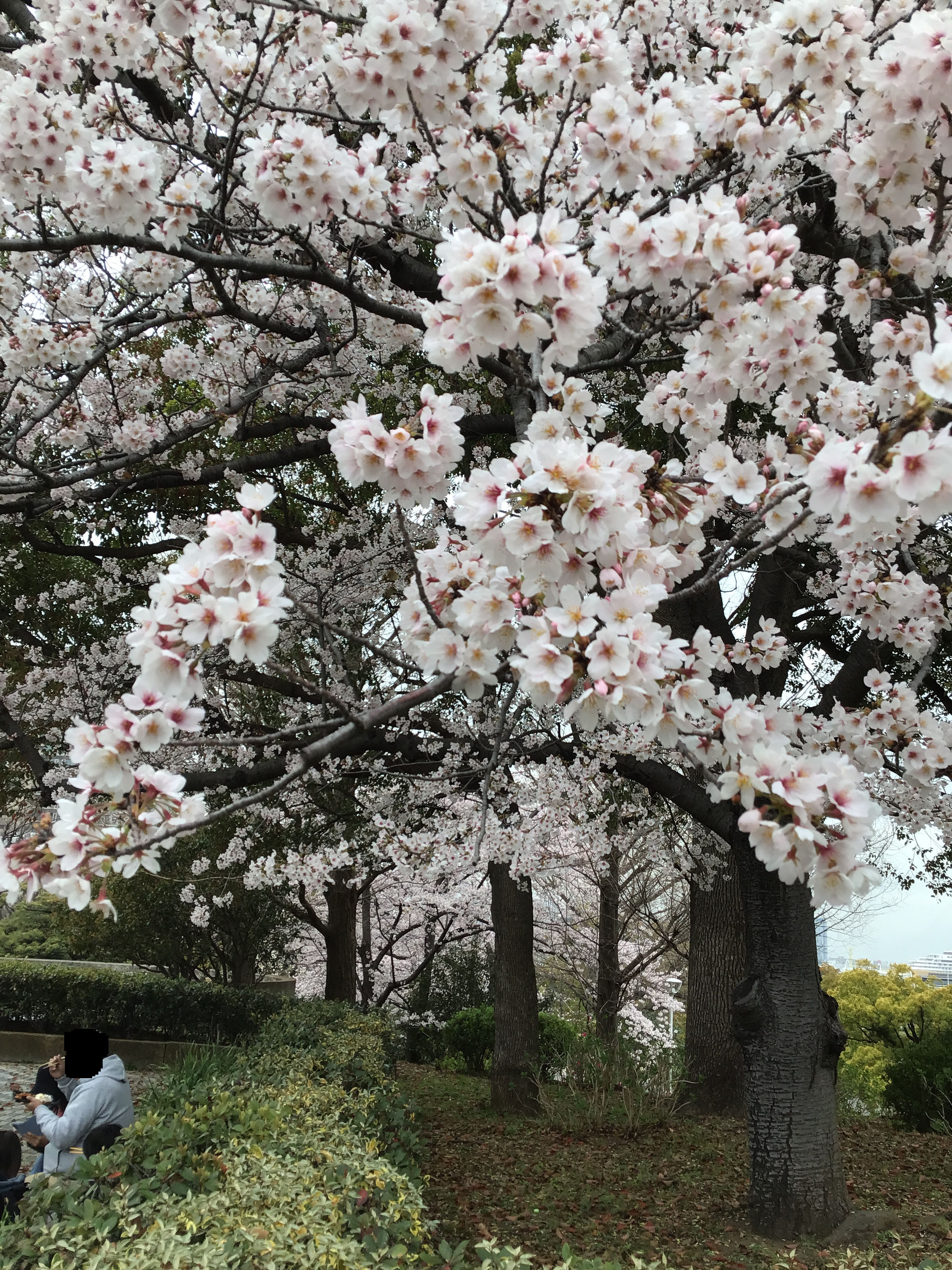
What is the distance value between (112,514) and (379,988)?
1244cm

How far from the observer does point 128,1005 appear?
12.6 m

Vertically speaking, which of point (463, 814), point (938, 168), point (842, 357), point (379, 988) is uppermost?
point (842, 357)

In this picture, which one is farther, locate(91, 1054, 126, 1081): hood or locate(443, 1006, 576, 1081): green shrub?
locate(443, 1006, 576, 1081): green shrub

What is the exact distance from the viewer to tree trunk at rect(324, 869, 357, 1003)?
11883mm

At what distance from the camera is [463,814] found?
778 centimetres

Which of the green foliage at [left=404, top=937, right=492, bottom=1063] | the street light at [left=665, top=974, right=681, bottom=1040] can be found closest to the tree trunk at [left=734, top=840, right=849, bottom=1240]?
the green foliage at [left=404, top=937, right=492, bottom=1063]

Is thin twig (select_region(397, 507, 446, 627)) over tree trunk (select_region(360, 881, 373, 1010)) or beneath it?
over

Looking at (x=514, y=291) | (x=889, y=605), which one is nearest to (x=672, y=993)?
(x=889, y=605)

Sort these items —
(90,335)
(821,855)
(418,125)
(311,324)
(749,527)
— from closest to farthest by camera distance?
(821,855)
(749,527)
(418,125)
(90,335)
(311,324)

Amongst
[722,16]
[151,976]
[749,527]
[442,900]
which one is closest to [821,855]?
[749,527]

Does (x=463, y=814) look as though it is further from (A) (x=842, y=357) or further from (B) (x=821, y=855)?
(B) (x=821, y=855)

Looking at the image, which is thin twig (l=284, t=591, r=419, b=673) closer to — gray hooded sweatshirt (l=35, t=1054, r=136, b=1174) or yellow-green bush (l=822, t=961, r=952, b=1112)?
gray hooded sweatshirt (l=35, t=1054, r=136, b=1174)

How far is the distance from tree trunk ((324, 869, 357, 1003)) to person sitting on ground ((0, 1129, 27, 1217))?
8214 millimetres

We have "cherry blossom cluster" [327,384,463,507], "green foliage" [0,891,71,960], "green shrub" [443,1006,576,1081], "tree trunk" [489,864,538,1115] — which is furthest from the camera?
"green foliage" [0,891,71,960]
